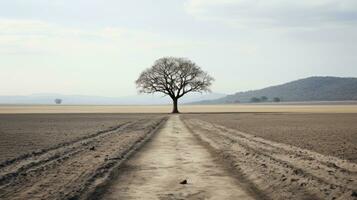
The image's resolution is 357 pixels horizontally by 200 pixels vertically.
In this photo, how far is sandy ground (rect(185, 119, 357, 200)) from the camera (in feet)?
38.1

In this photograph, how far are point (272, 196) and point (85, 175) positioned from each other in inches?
237

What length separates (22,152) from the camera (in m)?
21.7

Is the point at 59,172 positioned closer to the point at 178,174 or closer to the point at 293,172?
the point at 178,174

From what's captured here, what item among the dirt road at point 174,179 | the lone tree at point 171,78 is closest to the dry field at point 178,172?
the dirt road at point 174,179

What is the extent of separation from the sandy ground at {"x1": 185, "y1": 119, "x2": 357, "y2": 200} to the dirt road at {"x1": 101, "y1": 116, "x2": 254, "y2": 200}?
79 cm

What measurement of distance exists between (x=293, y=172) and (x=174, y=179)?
4066mm

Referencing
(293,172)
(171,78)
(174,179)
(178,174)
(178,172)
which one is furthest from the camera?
(171,78)

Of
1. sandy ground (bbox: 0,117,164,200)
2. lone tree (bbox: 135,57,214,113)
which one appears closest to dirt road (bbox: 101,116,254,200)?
sandy ground (bbox: 0,117,164,200)

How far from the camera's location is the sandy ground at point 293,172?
1161cm

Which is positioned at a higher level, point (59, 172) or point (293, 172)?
point (59, 172)

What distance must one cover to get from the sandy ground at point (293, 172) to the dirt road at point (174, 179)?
0.79 m

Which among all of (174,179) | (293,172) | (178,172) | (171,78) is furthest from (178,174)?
(171,78)

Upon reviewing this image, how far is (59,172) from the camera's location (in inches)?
588

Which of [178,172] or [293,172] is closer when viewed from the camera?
[293,172]
